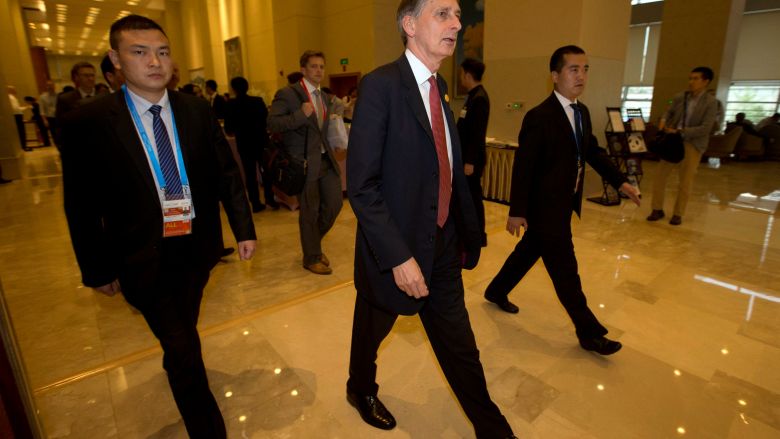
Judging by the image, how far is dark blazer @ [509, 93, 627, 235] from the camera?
2230 millimetres

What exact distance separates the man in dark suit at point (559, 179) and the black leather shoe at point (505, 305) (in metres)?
0.54

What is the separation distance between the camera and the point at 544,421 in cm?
188

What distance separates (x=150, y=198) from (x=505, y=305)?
2.26m

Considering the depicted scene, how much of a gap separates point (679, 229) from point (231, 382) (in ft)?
15.6

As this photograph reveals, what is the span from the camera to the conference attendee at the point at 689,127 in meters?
4.55

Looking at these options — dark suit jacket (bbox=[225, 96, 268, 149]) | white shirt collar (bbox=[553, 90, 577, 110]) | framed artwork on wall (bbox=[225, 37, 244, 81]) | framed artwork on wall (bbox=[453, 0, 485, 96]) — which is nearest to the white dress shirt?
white shirt collar (bbox=[553, 90, 577, 110])

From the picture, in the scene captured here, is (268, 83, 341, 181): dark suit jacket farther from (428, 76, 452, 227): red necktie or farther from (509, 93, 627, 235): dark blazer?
(428, 76, 452, 227): red necktie

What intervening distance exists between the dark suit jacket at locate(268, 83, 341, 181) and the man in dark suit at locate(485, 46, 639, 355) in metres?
1.59

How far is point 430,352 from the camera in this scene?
94.9 inches

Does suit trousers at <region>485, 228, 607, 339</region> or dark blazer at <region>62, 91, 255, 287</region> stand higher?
dark blazer at <region>62, 91, 255, 287</region>

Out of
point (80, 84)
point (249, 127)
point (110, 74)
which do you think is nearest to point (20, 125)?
point (80, 84)

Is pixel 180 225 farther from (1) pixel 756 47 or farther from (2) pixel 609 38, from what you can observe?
(1) pixel 756 47

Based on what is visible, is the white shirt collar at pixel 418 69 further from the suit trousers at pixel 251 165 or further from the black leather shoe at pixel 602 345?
the suit trousers at pixel 251 165

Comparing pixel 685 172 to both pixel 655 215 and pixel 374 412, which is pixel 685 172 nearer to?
pixel 655 215
